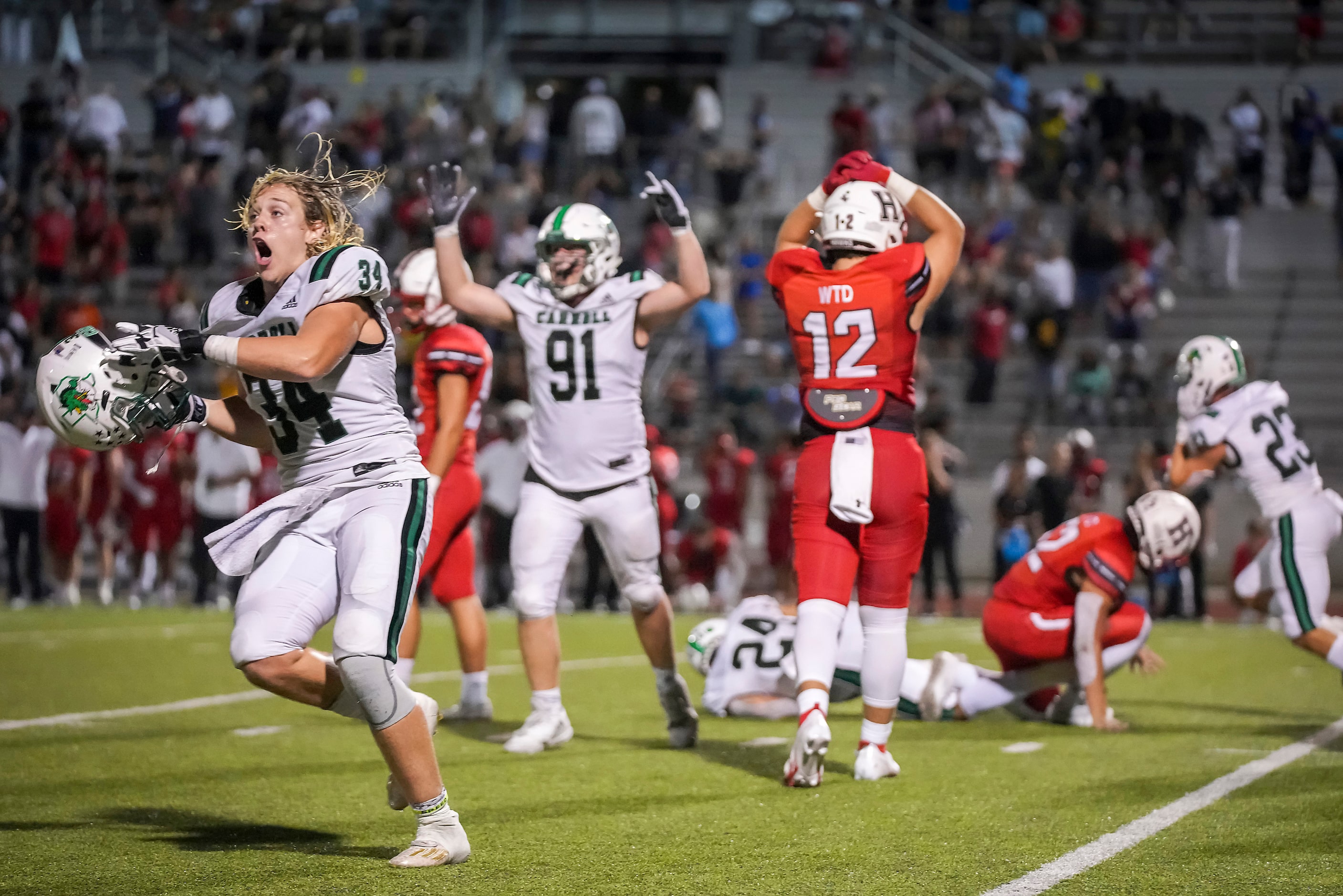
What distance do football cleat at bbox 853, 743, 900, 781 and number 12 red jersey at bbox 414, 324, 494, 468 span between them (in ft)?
7.76

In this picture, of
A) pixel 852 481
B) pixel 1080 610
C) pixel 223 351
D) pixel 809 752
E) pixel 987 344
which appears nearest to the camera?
pixel 223 351

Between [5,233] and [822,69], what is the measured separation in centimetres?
1167

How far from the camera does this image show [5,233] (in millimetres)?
21516

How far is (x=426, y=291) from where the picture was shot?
7.34m

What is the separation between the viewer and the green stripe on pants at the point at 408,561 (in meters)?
4.47

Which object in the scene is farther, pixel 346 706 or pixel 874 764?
pixel 874 764

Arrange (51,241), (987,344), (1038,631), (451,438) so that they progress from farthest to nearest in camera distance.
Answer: (51,241)
(987,344)
(1038,631)
(451,438)

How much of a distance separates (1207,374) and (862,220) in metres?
2.56

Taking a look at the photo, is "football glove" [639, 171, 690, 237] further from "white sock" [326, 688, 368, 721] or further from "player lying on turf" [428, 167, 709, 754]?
"white sock" [326, 688, 368, 721]

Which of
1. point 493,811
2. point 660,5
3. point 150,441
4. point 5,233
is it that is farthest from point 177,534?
point 660,5

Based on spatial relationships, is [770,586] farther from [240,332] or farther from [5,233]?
Result: [240,332]

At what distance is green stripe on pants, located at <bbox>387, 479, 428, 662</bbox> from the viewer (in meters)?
4.47

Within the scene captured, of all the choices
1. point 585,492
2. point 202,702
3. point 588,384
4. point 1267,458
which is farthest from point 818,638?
point 202,702

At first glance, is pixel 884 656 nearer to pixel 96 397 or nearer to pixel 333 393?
pixel 333 393
